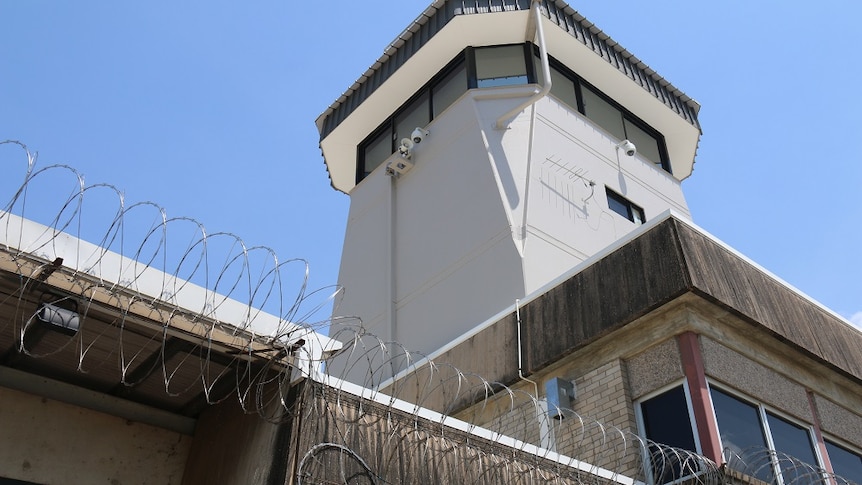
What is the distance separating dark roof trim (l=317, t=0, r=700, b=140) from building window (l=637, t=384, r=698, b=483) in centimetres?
1035

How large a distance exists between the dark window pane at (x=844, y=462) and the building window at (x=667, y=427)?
7.85 ft

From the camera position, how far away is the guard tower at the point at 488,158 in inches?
586

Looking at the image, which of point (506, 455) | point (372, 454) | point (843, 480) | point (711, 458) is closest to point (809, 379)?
point (843, 480)

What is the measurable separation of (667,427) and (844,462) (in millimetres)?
2828

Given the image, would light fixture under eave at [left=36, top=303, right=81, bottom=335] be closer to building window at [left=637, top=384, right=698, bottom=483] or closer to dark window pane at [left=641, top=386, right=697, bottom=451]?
→ building window at [left=637, top=384, right=698, bottom=483]

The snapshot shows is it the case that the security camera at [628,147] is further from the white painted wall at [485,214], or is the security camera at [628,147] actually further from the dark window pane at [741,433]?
the dark window pane at [741,433]

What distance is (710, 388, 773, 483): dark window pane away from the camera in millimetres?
8812

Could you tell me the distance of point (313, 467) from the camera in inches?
242

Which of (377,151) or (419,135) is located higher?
(377,151)

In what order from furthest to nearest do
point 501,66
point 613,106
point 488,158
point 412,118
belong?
point 613,106
point 412,118
point 501,66
point 488,158

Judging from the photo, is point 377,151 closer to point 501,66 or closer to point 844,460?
point 501,66

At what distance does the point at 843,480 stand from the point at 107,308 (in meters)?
8.21

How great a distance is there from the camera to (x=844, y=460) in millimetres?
10305

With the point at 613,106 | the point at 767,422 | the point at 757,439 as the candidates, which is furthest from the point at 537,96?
the point at 757,439
